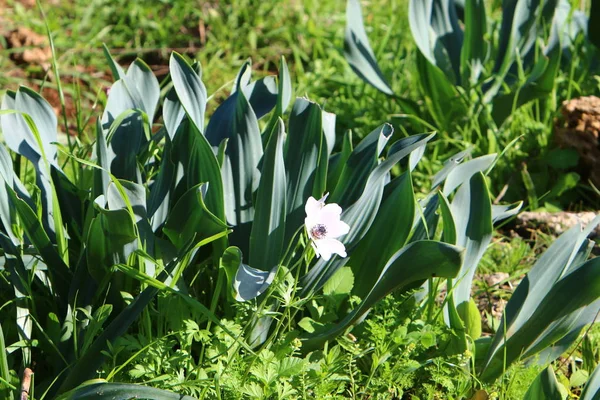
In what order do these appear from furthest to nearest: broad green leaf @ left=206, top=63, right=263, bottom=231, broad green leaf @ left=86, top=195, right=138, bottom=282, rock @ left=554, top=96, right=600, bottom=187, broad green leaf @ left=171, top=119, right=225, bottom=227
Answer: rock @ left=554, top=96, right=600, bottom=187 < broad green leaf @ left=206, top=63, right=263, bottom=231 < broad green leaf @ left=171, top=119, right=225, bottom=227 < broad green leaf @ left=86, top=195, right=138, bottom=282

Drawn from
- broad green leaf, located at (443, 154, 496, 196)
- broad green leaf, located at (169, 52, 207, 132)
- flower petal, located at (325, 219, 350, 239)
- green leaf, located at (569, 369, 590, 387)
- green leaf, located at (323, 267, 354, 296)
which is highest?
broad green leaf, located at (169, 52, 207, 132)

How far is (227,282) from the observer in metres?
1.69

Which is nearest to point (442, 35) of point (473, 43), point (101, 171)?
point (473, 43)

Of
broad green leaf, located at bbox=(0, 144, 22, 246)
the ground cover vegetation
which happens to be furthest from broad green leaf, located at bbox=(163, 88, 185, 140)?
broad green leaf, located at bbox=(0, 144, 22, 246)

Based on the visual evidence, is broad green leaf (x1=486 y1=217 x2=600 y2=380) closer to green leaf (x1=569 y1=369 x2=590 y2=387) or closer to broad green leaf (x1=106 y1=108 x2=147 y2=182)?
green leaf (x1=569 y1=369 x2=590 y2=387)

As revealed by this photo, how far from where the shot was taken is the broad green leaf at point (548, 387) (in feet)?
4.62

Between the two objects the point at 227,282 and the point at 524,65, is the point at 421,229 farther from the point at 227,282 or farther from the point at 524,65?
the point at 524,65

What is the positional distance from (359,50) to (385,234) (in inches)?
43.9

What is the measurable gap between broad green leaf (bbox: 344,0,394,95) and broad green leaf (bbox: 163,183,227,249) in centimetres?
121

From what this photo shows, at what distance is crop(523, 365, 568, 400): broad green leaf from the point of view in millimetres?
1409

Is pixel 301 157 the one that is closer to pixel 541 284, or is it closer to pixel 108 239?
pixel 108 239

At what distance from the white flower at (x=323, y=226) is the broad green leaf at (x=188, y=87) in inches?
15.2

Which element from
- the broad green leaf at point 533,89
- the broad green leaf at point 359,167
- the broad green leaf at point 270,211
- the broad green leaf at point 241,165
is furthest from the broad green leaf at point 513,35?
the broad green leaf at point 270,211

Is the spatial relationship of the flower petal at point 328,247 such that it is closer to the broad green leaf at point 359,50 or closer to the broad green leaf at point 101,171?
the broad green leaf at point 101,171
